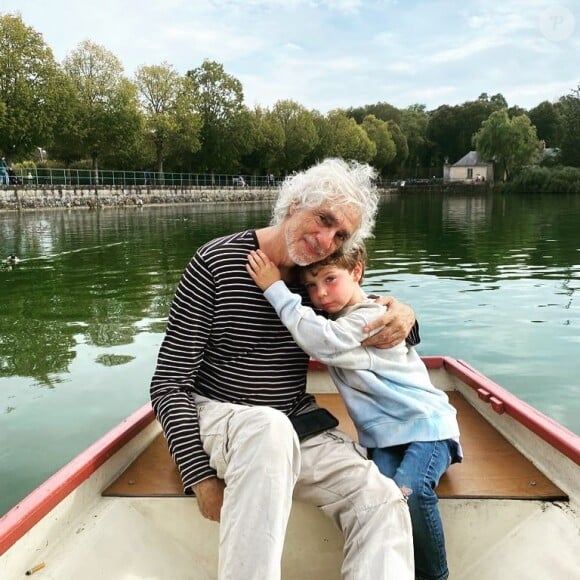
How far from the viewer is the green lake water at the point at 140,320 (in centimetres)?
636

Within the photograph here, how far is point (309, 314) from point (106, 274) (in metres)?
13.6

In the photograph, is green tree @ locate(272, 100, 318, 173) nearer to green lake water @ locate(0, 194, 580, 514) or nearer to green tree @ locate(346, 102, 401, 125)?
green tree @ locate(346, 102, 401, 125)

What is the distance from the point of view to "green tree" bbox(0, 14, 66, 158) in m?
36.7

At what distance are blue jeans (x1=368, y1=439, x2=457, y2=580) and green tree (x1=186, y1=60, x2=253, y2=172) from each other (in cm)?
5882

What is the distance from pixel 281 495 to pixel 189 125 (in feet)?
177

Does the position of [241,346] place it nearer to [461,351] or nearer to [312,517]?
[312,517]

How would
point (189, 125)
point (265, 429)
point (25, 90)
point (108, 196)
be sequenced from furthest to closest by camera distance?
point (189, 125) < point (108, 196) < point (25, 90) < point (265, 429)

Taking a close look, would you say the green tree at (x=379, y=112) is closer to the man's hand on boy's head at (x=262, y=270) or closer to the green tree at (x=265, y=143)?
the green tree at (x=265, y=143)

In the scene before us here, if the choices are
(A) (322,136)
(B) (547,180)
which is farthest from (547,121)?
(A) (322,136)

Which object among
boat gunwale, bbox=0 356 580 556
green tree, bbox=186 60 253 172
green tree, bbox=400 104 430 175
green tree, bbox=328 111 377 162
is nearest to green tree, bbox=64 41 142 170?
green tree, bbox=186 60 253 172

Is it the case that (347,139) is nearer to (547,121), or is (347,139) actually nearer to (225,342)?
(547,121)

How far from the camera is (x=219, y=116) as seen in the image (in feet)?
196

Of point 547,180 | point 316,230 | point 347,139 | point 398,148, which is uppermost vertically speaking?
point 347,139

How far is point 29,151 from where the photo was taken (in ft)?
127
